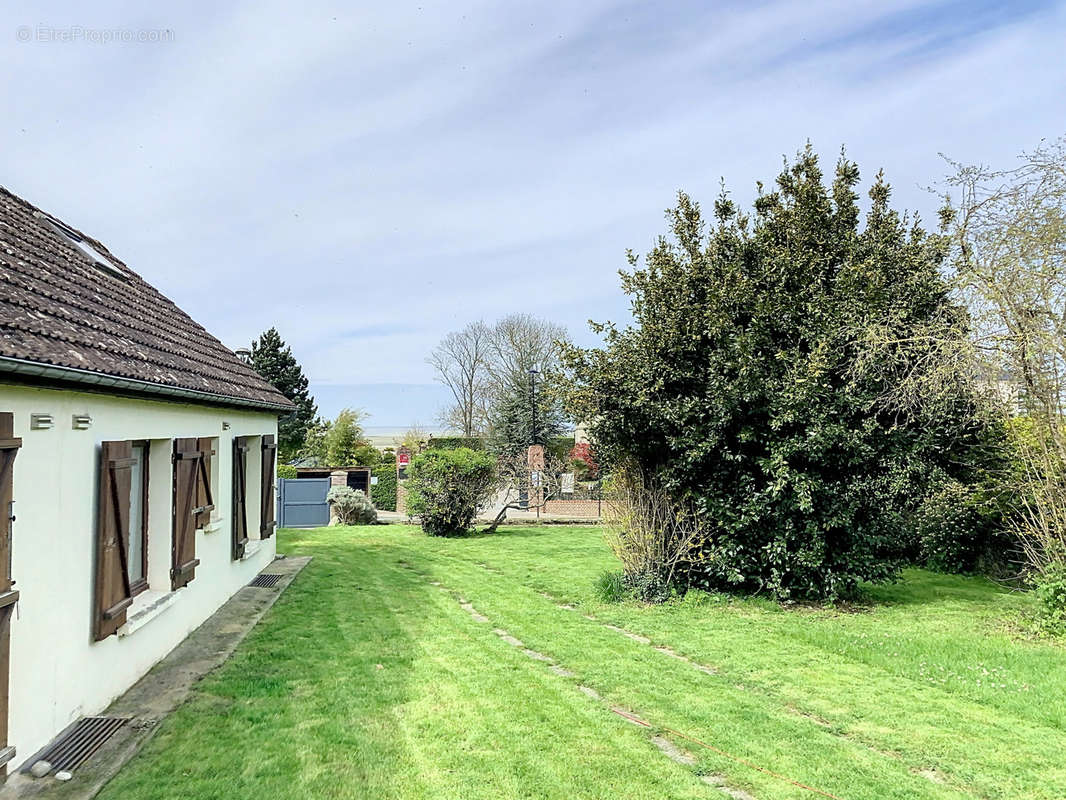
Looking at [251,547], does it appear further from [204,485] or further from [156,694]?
[156,694]

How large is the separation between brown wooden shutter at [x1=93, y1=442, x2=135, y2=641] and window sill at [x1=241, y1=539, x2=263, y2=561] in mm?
4279

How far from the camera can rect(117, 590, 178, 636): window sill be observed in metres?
5.17

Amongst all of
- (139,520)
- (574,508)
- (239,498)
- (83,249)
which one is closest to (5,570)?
(139,520)

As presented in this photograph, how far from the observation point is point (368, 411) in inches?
1506

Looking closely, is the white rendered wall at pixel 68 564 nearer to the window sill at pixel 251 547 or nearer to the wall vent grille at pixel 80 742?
the wall vent grille at pixel 80 742

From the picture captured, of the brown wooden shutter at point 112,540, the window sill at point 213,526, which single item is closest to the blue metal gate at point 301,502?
the window sill at point 213,526

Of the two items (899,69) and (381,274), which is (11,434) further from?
(381,274)

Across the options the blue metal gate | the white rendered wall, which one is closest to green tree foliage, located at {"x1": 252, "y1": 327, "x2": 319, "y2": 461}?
the blue metal gate

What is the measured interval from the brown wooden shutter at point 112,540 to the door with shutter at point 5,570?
1.11 meters

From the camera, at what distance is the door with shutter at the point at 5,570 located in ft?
11.2

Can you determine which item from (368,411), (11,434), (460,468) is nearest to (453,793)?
(11,434)

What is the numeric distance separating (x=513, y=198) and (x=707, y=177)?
514 cm

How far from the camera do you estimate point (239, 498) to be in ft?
29.2

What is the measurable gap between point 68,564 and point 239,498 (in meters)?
4.79
